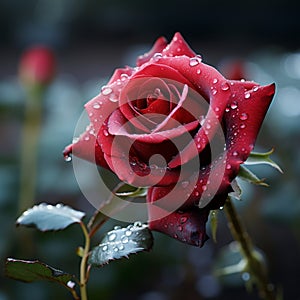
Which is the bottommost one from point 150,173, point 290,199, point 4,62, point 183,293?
point 4,62

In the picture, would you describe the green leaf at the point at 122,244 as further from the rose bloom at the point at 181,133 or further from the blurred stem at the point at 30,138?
the blurred stem at the point at 30,138

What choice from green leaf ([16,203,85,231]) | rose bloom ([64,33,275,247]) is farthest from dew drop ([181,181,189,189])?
green leaf ([16,203,85,231])

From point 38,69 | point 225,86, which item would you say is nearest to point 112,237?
point 225,86

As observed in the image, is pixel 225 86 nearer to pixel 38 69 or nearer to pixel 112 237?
pixel 112 237

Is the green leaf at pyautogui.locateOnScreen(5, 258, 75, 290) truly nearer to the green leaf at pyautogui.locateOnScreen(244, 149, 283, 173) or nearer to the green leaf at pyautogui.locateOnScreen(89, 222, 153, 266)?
the green leaf at pyautogui.locateOnScreen(89, 222, 153, 266)

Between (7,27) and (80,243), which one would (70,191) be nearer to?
(80,243)

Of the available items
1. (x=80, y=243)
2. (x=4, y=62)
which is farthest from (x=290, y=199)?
(x=4, y=62)

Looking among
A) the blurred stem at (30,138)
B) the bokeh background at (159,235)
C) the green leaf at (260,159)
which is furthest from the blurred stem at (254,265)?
the blurred stem at (30,138)
